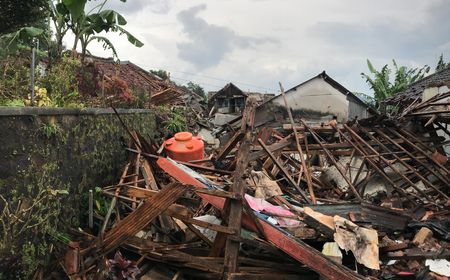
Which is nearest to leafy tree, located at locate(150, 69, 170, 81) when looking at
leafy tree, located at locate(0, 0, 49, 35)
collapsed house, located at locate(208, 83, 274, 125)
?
collapsed house, located at locate(208, 83, 274, 125)

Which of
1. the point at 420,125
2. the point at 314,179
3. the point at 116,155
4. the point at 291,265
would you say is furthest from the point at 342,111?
the point at 291,265

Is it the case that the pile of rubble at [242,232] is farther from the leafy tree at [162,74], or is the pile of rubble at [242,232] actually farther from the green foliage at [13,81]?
the leafy tree at [162,74]

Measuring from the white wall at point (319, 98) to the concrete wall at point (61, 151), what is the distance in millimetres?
13931

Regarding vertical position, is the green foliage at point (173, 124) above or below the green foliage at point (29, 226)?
above

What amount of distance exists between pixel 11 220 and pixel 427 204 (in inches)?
283

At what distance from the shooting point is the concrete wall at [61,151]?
404 cm

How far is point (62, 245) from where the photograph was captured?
495cm

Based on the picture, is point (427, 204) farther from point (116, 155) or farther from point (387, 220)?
point (116, 155)

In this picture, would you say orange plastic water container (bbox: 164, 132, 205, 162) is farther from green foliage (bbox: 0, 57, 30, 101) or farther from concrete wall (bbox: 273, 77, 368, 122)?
concrete wall (bbox: 273, 77, 368, 122)

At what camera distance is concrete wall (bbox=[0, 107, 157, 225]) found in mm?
4043

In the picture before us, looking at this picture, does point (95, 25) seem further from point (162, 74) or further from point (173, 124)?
point (162, 74)

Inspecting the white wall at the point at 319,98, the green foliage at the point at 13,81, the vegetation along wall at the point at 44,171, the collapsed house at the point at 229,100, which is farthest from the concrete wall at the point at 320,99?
the green foliage at the point at 13,81

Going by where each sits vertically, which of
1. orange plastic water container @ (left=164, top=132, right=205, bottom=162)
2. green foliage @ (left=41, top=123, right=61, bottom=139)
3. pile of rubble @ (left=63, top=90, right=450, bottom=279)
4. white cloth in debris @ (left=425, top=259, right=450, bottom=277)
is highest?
green foliage @ (left=41, top=123, right=61, bottom=139)

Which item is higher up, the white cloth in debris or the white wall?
the white wall
